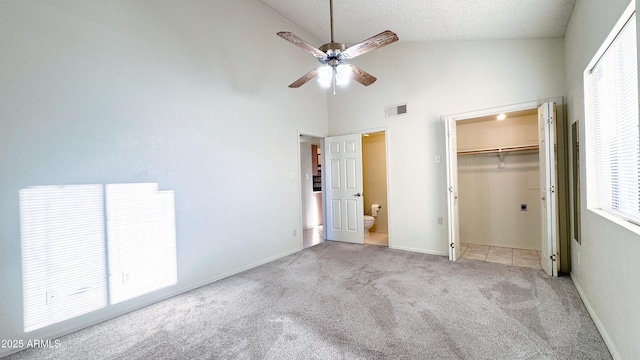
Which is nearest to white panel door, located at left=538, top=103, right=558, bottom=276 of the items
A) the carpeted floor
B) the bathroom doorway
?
the carpeted floor

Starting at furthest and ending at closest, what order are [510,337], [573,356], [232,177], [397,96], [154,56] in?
[397,96] → [232,177] → [154,56] → [510,337] → [573,356]

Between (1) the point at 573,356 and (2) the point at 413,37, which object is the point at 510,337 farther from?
(2) the point at 413,37

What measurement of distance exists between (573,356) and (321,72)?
2.88m

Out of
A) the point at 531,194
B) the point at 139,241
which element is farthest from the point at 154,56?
the point at 531,194

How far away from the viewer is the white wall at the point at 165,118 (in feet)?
6.71

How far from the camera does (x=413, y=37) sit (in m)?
4.06

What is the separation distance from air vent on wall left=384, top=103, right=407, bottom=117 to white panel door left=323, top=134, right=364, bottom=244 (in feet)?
2.13

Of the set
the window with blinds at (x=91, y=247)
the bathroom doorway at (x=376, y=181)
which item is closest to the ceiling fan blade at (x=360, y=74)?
the window with blinds at (x=91, y=247)

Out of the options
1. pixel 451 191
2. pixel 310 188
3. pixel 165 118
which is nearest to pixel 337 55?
pixel 165 118

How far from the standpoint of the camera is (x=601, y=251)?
6.63ft

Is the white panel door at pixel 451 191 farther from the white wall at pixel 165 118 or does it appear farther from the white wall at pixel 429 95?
the white wall at pixel 165 118

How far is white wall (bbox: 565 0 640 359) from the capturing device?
151cm

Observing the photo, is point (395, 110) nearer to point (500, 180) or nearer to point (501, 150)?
point (501, 150)

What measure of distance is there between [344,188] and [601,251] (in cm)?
351
